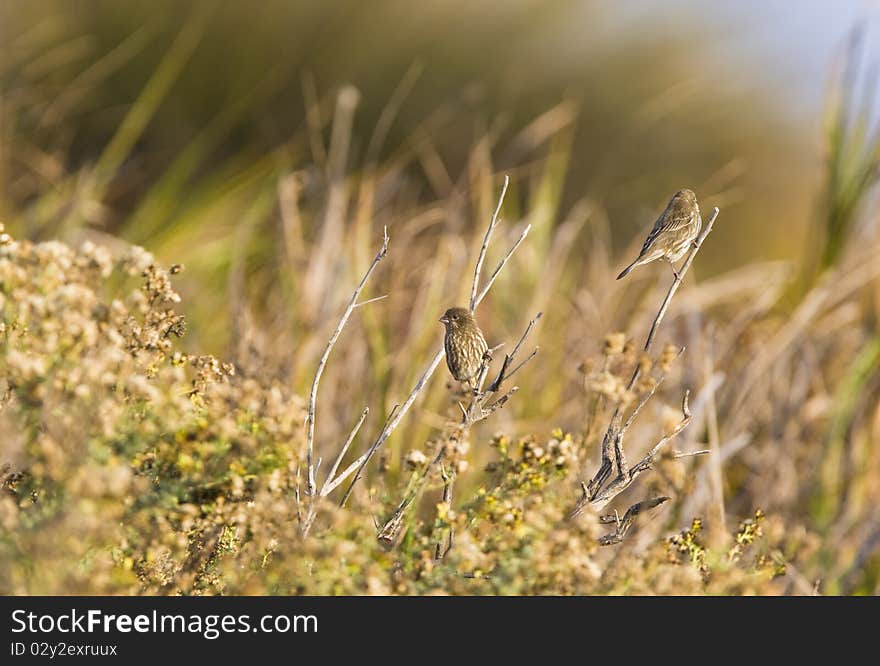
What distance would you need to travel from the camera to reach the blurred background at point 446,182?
423 centimetres

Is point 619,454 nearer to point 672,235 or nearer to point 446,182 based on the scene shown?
point 672,235

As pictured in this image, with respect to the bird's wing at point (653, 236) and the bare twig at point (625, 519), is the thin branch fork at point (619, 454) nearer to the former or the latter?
the bare twig at point (625, 519)

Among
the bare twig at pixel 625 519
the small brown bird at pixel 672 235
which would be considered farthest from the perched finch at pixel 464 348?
the bare twig at pixel 625 519

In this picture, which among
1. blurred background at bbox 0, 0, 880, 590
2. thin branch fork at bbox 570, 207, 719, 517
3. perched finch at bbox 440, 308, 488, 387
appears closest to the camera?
thin branch fork at bbox 570, 207, 719, 517

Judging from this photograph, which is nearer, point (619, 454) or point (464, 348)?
point (619, 454)

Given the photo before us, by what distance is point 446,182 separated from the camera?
5891 mm

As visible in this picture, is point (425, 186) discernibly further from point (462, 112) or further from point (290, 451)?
point (290, 451)

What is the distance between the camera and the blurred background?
4.23 meters

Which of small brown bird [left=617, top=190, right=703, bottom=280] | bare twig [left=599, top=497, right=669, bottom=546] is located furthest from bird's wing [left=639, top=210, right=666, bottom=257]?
bare twig [left=599, top=497, right=669, bottom=546]

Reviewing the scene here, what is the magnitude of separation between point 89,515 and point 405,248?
3.43 meters

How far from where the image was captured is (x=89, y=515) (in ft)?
4.50

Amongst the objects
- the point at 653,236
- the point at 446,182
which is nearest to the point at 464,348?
the point at 653,236

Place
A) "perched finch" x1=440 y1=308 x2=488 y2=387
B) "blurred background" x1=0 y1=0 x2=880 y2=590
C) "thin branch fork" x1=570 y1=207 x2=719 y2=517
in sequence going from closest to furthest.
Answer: "thin branch fork" x1=570 y1=207 x2=719 y2=517, "perched finch" x1=440 y1=308 x2=488 y2=387, "blurred background" x1=0 y1=0 x2=880 y2=590

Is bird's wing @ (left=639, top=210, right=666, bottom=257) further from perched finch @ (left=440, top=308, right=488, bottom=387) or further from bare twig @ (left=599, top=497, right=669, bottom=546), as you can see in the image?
bare twig @ (left=599, top=497, right=669, bottom=546)
